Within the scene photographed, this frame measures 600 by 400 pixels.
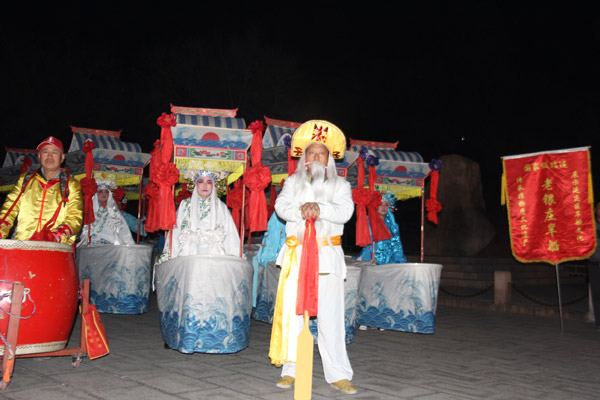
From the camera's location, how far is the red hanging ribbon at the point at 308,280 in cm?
387

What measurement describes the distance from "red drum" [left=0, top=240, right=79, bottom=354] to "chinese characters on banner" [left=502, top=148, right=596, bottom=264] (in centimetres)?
646

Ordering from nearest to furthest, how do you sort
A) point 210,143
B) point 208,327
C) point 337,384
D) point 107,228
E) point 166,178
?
point 337,384, point 208,327, point 166,178, point 210,143, point 107,228

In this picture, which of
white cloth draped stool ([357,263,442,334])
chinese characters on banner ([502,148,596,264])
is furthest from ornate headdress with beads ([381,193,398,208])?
chinese characters on banner ([502,148,596,264])

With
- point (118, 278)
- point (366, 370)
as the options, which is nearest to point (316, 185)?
A: point (366, 370)

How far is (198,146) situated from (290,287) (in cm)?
233

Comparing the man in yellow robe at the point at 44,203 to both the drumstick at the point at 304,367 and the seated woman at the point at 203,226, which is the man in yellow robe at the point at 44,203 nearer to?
the seated woman at the point at 203,226

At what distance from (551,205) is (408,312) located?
2960 mm

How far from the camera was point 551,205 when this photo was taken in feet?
26.9

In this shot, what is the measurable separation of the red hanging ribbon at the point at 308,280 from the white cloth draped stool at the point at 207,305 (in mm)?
1304

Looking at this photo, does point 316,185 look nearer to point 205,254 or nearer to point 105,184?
point 205,254

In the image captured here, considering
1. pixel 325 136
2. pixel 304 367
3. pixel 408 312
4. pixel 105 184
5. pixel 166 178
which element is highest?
pixel 105 184

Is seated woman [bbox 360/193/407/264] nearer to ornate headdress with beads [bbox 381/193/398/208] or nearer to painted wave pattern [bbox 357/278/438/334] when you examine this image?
ornate headdress with beads [bbox 381/193/398/208]

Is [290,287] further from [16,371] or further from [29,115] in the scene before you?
[29,115]

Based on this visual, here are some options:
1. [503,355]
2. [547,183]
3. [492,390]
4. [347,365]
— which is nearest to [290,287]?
[347,365]
